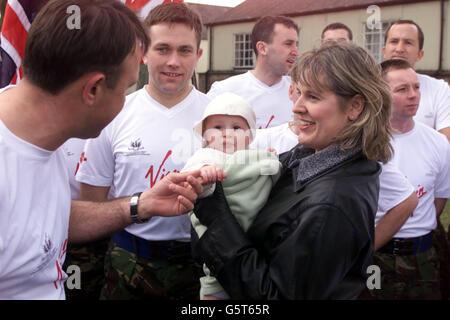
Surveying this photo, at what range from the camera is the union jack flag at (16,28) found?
16.6 ft

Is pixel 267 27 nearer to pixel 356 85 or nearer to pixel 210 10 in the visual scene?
pixel 356 85

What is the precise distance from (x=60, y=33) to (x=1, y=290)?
1.09 m

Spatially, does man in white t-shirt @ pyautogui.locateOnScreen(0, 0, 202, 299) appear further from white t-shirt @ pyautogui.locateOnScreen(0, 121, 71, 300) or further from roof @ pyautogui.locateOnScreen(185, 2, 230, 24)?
roof @ pyautogui.locateOnScreen(185, 2, 230, 24)

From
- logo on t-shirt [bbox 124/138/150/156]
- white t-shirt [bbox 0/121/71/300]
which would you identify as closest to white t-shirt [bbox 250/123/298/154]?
logo on t-shirt [bbox 124/138/150/156]

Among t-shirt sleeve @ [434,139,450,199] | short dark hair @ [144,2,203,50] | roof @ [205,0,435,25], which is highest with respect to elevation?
roof @ [205,0,435,25]

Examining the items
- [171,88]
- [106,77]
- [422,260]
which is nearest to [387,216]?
[422,260]

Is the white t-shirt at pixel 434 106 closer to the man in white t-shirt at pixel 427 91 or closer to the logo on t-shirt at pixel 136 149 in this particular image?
the man in white t-shirt at pixel 427 91

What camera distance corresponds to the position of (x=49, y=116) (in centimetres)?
194

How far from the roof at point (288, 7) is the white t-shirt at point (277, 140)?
16368 mm

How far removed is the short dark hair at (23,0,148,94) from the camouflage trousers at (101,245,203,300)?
5.18ft

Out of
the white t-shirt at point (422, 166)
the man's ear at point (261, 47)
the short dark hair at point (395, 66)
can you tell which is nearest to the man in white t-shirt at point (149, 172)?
the white t-shirt at point (422, 166)

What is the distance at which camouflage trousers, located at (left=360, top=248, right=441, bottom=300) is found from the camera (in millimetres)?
3625

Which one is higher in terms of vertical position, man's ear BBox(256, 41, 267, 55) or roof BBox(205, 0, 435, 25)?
roof BBox(205, 0, 435, 25)

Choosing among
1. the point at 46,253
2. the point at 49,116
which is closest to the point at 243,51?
the point at 49,116
